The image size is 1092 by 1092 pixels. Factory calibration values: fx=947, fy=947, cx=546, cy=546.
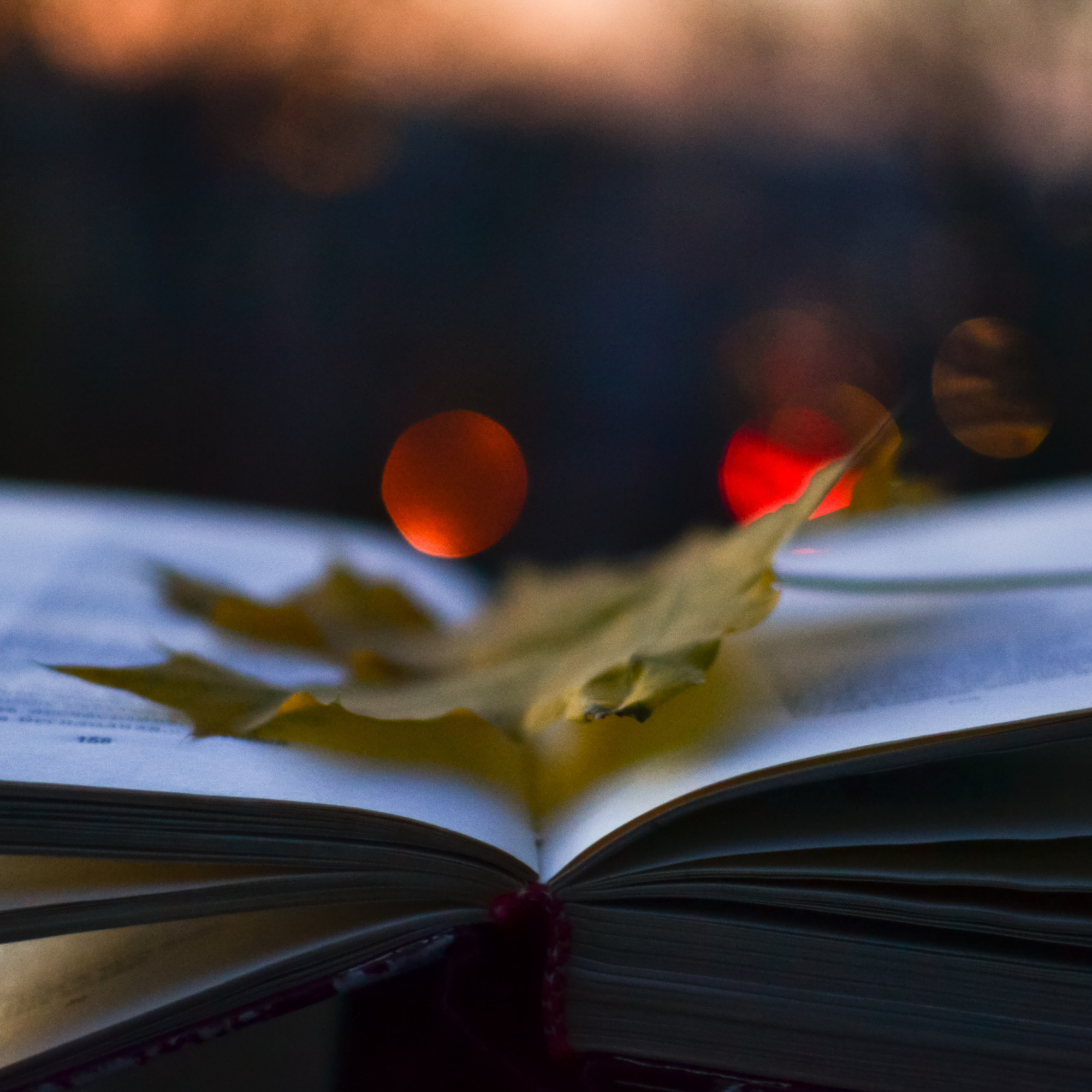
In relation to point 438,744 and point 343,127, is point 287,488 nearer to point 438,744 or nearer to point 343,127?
point 343,127

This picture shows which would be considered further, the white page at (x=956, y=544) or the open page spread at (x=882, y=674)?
the white page at (x=956, y=544)

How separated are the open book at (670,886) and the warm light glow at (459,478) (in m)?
1.40

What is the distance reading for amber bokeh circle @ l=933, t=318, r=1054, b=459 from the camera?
1.67 feet

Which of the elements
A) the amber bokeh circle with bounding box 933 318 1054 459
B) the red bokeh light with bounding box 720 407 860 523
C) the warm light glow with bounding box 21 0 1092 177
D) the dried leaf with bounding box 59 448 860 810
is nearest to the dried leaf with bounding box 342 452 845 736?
the dried leaf with bounding box 59 448 860 810

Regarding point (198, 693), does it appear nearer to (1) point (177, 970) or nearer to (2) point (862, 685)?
(1) point (177, 970)

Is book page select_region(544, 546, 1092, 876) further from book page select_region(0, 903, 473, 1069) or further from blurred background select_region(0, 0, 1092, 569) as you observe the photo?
blurred background select_region(0, 0, 1092, 569)

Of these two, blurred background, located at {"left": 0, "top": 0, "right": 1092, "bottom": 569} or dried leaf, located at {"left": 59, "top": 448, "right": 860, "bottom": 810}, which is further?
blurred background, located at {"left": 0, "top": 0, "right": 1092, "bottom": 569}

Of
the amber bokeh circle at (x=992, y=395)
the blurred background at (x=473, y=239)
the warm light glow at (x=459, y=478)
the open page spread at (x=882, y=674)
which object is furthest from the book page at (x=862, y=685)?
the warm light glow at (x=459, y=478)

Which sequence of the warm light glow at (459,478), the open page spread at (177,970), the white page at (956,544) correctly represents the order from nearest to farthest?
the open page spread at (177,970)
the white page at (956,544)
the warm light glow at (459,478)

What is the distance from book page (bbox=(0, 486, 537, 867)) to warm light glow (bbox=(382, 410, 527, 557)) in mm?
765

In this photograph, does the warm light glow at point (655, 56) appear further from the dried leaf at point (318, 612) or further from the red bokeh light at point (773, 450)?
the dried leaf at point (318, 612)

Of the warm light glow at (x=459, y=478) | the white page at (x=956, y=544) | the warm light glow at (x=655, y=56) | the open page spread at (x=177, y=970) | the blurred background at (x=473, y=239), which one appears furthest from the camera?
the warm light glow at (x=459, y=478)

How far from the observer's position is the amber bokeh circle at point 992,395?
0.51 metres

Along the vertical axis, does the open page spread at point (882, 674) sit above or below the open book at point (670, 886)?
above
